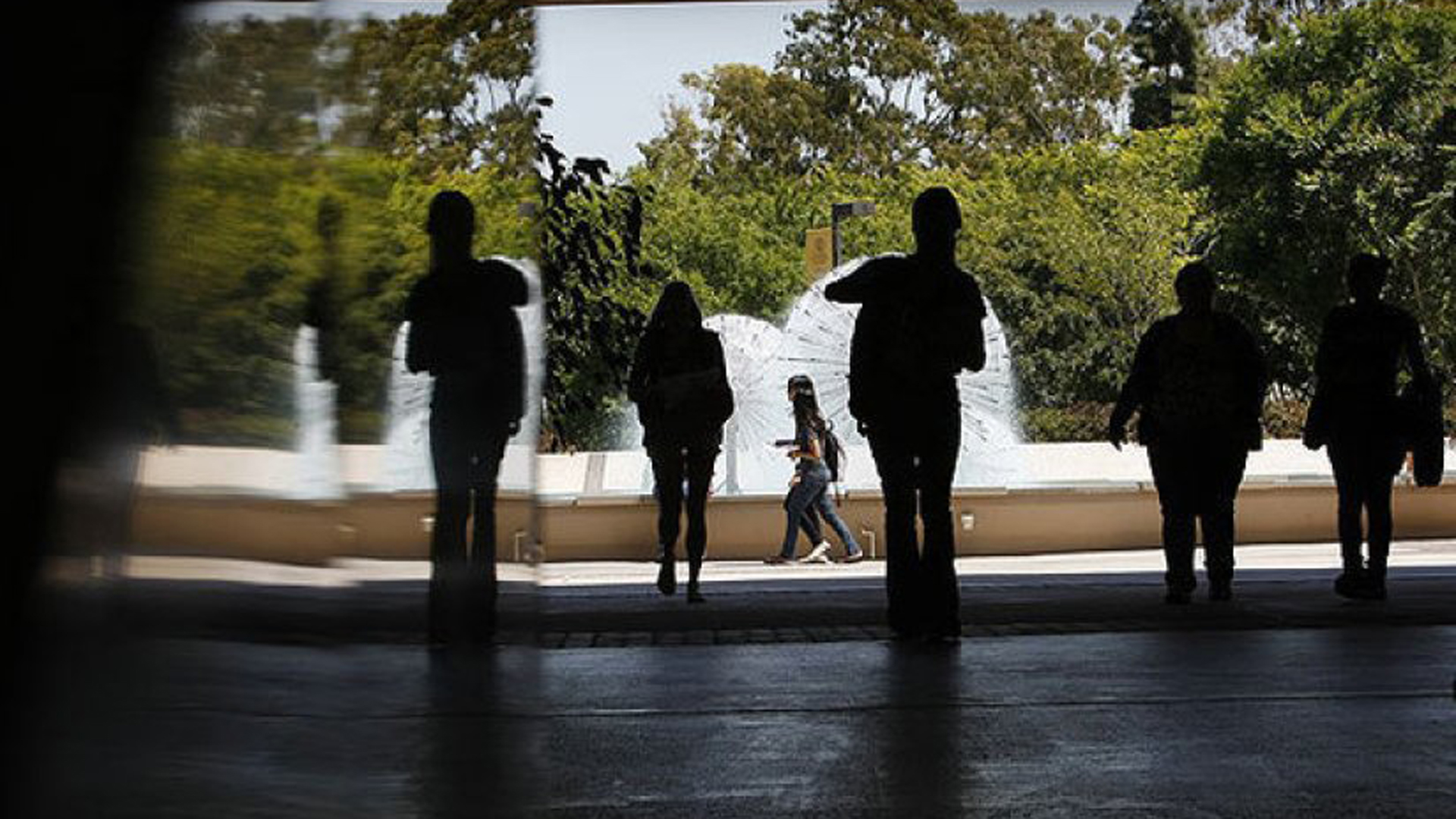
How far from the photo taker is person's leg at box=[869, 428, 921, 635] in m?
8.23

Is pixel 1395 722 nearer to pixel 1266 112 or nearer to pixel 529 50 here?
pixel 529 50

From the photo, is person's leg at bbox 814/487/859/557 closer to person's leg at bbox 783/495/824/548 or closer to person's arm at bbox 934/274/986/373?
person's leg at bbox 783/495/824/548

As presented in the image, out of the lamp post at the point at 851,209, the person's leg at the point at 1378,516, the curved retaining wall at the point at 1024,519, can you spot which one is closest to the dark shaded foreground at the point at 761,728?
the person's leg at the point at 1378,516

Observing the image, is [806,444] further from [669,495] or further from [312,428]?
[312,428]

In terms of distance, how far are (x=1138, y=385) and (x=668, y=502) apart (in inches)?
102

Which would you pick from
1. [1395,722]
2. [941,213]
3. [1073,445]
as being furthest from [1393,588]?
[1073,445]

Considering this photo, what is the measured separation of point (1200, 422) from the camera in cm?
1039

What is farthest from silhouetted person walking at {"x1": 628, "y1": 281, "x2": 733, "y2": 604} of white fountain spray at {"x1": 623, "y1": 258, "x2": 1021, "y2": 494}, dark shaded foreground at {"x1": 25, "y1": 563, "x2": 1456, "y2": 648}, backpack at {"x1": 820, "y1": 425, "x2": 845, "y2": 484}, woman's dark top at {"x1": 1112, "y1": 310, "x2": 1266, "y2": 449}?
white fountain spray at {"x1": 623, "y1": 258, "x2": 1021, "y2": 494}

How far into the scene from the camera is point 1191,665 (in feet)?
23.9

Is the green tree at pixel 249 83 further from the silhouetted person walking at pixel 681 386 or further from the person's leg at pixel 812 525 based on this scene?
the person's leg at pixel 812 525

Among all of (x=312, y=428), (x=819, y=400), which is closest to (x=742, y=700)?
(x=312, y=428)

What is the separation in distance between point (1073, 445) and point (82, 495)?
35128 millimetres

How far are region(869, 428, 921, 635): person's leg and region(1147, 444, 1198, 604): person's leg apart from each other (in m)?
2.28

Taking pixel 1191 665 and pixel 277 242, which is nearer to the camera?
pixel 277 242
